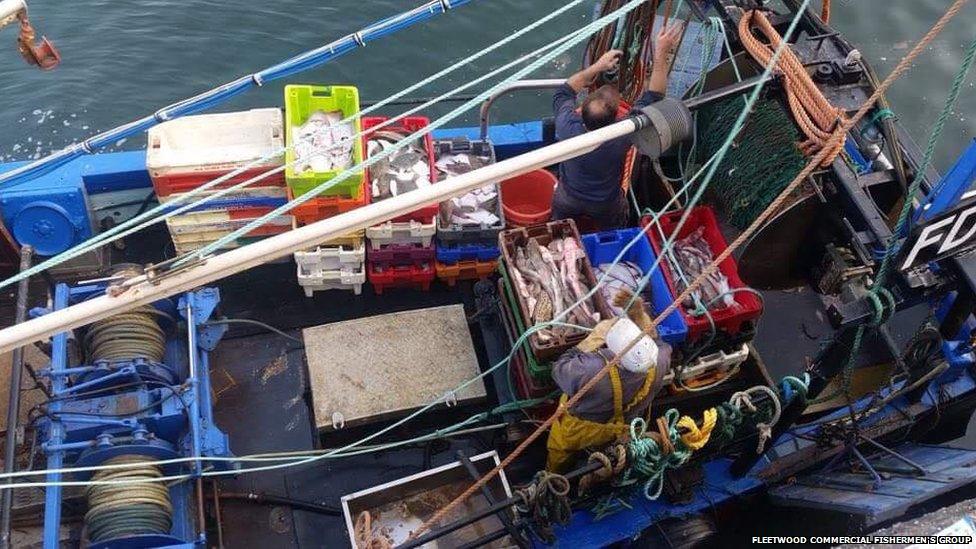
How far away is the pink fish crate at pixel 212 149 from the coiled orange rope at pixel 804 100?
12.1 ft

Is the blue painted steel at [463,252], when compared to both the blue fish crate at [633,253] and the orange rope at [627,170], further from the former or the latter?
the orange rope at [627,170]

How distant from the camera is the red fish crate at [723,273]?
17.7 ft

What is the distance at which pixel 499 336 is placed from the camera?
6.48 m

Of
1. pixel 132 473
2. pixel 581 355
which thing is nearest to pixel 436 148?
pixel 581 355

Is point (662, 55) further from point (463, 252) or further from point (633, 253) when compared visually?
point (463, 252)

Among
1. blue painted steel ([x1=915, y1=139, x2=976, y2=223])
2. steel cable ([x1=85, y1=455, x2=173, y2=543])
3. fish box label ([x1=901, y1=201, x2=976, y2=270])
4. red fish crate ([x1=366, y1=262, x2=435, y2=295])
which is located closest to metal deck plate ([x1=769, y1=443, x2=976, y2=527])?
fish box label ([x1=901, y1=201, x2=976, y2=270])

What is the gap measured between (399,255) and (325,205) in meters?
0.81

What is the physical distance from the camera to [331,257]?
21.7 feet

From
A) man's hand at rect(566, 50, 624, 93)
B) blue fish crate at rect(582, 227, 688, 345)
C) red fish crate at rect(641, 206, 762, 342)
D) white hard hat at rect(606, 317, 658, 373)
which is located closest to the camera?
white hard hat at rect(606, 317, 658, 373)

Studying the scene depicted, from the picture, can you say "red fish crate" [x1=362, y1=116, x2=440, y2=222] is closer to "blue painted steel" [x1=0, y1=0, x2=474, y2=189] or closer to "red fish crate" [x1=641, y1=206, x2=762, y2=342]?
"blue painted steel" [x1=0, y1=0, x2=474, y2=189]

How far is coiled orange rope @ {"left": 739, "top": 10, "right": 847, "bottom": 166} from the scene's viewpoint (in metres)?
4.84

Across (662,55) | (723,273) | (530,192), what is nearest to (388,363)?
(530,192)

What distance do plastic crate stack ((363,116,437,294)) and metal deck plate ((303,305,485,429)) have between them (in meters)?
0.57

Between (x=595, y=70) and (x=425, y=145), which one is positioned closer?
(x=595, y=70)
